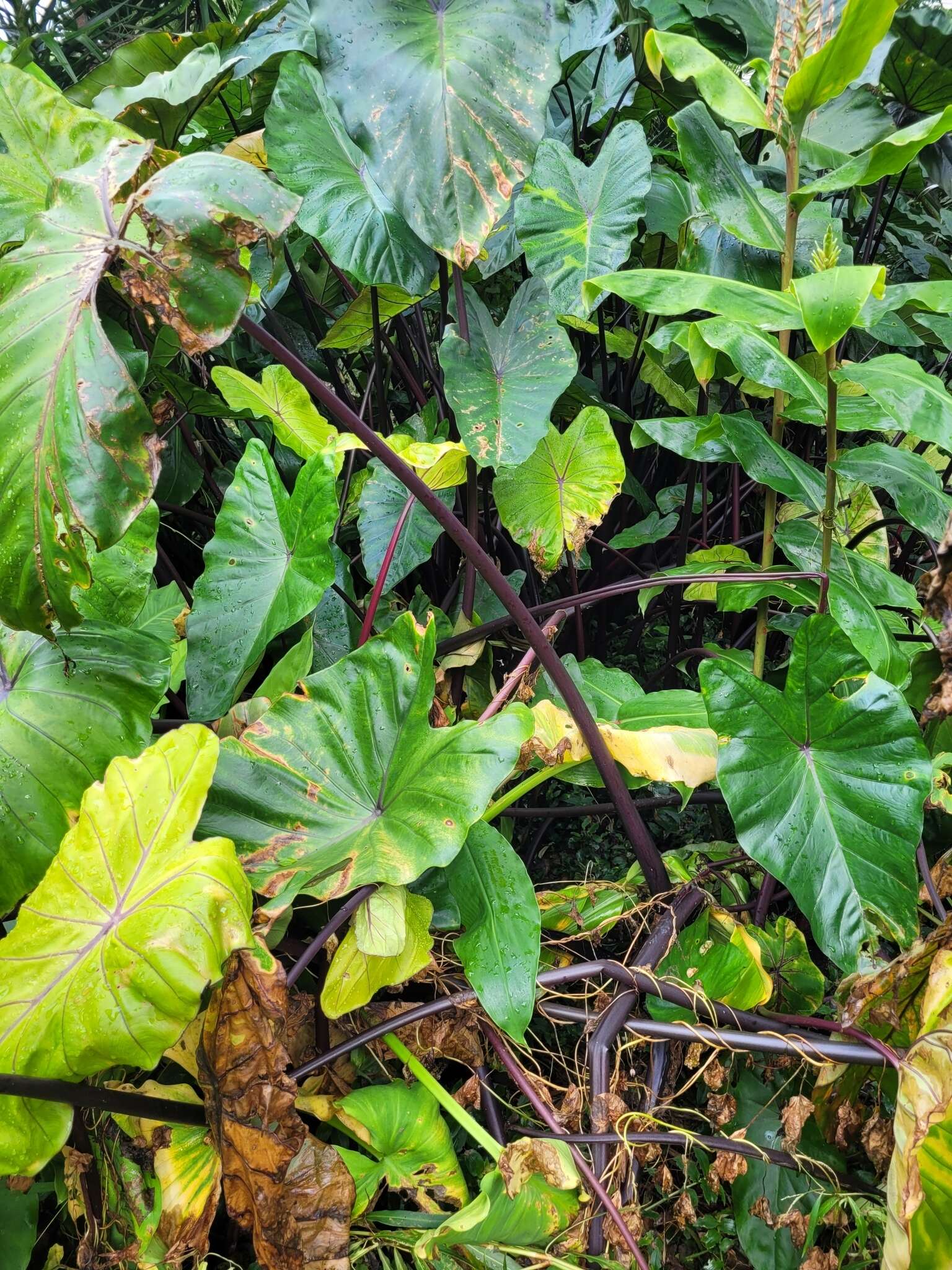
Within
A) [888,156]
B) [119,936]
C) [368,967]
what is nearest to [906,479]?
[888,156]

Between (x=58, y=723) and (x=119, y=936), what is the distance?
0.23 meters

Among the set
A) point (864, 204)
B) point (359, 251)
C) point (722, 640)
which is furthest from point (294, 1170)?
point (864, 204)

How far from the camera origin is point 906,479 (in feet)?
3.00

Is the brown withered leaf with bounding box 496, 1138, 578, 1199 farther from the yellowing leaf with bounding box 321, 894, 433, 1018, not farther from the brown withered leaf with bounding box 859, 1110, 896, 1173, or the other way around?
the brown withered leaf with bounding box 859, 1110, 896, 1173

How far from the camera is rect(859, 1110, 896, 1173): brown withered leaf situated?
0.72 metres

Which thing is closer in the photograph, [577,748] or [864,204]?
[577,748]

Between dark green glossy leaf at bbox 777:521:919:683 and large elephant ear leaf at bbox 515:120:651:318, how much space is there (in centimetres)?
41

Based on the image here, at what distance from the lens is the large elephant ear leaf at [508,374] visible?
3.08 ft

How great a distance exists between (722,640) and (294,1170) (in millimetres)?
1233

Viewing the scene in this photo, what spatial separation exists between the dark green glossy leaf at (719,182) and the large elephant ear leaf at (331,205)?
0.36 m

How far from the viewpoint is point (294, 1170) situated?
0.65m

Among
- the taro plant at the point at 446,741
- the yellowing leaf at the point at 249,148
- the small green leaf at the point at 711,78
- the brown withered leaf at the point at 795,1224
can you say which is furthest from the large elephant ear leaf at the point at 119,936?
the yellowing leaf at the point at 249,148

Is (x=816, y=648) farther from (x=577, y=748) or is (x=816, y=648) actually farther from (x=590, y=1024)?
(x=590, y=1024)

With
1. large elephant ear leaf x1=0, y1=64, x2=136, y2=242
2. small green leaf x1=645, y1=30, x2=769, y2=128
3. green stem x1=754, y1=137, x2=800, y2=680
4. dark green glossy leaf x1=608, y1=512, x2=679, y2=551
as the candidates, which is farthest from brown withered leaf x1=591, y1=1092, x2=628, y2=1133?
large elephant ear leaf x1=0, y1=64, x2=136, y2=242
